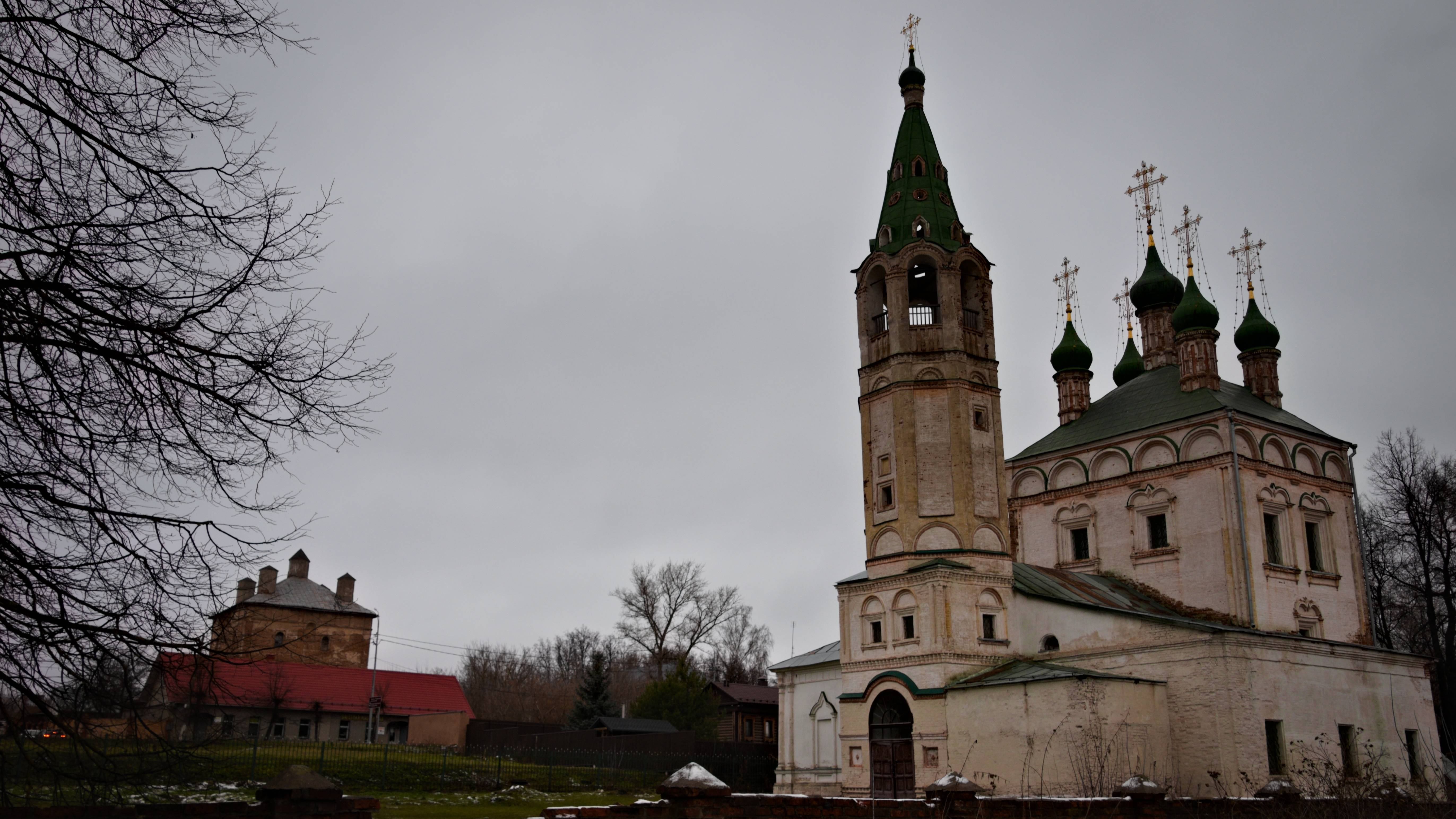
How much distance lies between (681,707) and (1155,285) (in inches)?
906

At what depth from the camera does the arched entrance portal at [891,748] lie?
25.0 m

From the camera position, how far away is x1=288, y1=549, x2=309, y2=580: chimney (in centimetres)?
5619

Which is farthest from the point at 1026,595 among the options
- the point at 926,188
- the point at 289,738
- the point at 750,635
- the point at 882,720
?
the point at 750,635

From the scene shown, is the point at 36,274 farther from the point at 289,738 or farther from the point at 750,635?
the point at 750,635

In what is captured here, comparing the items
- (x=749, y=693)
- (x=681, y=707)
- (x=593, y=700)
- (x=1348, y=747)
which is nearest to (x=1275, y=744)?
(x=1348, y=747)

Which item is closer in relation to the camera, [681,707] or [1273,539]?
[1273,539]

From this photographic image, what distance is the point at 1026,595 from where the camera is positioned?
87.4 feet

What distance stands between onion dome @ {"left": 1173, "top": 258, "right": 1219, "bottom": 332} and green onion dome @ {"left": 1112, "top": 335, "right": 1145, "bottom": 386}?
4666 mm

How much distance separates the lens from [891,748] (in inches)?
1001

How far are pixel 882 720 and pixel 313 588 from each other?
38317mm

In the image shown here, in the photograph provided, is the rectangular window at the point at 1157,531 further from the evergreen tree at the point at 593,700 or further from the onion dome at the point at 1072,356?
the evergreen tree at the point at 593,700

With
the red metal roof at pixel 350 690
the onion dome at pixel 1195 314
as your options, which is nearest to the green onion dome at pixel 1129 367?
the onion dome at pixel 1195 314

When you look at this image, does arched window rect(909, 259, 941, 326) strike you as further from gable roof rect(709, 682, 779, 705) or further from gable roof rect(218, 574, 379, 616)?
gable roof rect(218, 574, 379, 616)

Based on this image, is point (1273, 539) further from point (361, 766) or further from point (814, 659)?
point (361, 766)
